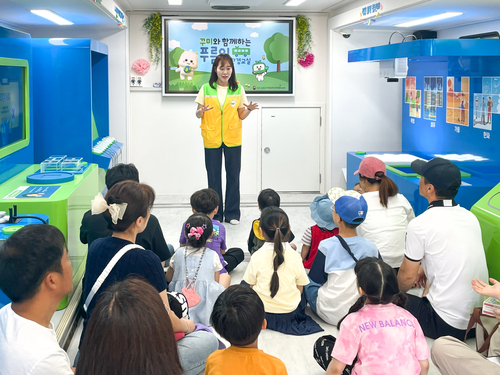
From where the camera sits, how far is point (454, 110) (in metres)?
4.92

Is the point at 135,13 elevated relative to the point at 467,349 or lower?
elevated

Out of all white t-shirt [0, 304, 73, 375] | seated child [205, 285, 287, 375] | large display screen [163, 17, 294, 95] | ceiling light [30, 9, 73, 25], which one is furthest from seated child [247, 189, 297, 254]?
large display screen [163, 17, 294, 95]

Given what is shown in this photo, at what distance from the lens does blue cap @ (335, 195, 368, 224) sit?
294 cm

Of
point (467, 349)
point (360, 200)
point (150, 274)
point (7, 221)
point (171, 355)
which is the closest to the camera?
point (171, 355)

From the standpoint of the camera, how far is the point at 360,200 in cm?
302

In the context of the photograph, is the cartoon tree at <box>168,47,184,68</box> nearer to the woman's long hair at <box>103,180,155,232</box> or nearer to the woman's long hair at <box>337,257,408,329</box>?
the woman's long hair at <box>103,180,155,232</box>

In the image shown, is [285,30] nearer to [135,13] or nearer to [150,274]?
[135,13]

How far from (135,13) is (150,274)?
5.10 m

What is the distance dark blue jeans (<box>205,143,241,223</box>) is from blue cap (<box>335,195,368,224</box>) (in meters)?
2.54

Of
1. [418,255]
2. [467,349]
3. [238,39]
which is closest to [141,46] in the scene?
[238,39]

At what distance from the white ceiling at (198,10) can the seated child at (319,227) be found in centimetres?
155

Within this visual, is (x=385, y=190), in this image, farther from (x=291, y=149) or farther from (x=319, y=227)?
(x=291, y=149)

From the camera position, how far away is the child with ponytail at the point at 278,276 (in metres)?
2.99

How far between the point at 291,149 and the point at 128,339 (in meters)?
5.74
